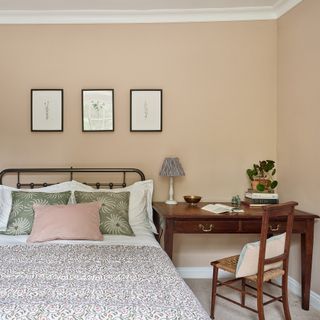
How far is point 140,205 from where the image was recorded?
10.4 feet

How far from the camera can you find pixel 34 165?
346 cm

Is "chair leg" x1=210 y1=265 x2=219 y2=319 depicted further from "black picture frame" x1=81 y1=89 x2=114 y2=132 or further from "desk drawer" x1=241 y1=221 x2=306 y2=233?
"black picture frame" x1=81 y1=89 x2=114 y2=132

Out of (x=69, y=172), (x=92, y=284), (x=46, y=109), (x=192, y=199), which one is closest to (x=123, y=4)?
(x=46, y=109)

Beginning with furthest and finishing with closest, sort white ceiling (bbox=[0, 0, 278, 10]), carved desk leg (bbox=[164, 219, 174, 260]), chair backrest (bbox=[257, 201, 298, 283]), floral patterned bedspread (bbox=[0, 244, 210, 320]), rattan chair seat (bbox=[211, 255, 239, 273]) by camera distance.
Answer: white ceiling (bbox=[0, 0, 278, 10])
carved desk leg (bbox=[164, 219, 174, 260])
rattan chair seat (bbox=[211, 255, 239, 273])
chair backrest (bbox=[257, 201, 298, 283])
floral patterned bedspread (bbox=[0, 244, 210, 320])

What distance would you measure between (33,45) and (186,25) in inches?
61.5

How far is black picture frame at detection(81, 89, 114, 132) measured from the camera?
3.48 m

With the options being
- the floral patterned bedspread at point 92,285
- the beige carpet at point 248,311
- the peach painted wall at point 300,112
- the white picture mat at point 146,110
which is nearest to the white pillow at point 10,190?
the floral patterned bedspread at point 92,285

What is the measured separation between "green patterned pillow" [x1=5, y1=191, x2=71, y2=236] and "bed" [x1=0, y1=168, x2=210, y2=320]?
0.12 m

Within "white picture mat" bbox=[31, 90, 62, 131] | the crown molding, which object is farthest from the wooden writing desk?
the crown molding

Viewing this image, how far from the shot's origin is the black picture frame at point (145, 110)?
350 cm

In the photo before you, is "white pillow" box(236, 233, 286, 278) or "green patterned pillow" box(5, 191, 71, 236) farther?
"green patterned pillow" box(5, 191, 71, 236)

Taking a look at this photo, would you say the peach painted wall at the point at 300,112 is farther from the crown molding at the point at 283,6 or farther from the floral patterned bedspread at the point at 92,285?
the floral patterned bedspread at the point at 92,285

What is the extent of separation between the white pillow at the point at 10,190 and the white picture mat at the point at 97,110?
61 cm

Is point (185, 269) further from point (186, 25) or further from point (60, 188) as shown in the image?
point (186, 25)
